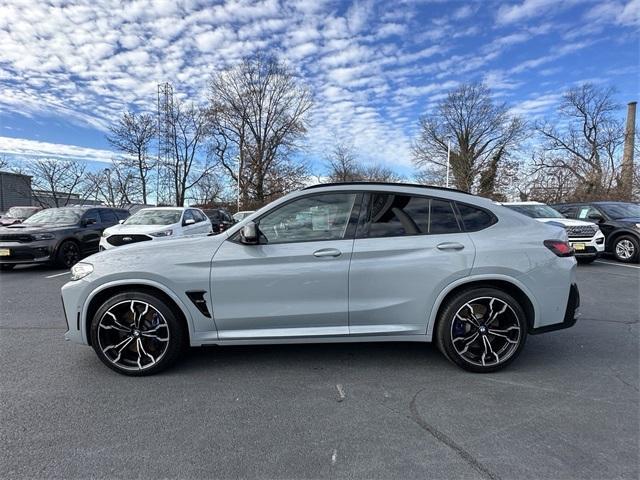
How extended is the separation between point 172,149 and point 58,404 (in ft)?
146

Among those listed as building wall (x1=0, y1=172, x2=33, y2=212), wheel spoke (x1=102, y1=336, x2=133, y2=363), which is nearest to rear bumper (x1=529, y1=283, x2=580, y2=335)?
wheel spoke (x1=102, y1=336, x2=133, y2=363)

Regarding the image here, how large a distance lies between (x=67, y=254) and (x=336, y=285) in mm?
9489

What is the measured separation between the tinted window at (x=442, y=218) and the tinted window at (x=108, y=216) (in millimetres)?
11200

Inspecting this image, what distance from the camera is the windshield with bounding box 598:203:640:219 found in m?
10.6

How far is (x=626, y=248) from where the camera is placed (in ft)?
32.7

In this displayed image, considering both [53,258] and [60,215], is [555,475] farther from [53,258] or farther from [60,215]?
[60,215]

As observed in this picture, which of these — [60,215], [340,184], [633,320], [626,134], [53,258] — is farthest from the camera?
[626,134]

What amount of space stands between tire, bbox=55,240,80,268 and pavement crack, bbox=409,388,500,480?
1002 centimetres

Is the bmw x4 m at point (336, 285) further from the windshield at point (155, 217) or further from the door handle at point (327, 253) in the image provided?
the windshield at point (155, 217)

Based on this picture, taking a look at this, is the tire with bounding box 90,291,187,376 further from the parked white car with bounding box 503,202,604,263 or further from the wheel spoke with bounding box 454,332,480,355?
the parked white car with bounding box 503,202,604,263

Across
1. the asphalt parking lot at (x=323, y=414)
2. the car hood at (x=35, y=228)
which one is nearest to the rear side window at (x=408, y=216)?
the asphalt parking lot at (x=323, y=414)

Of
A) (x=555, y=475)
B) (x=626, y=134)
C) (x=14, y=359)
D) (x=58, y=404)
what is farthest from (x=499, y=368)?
(x=626, y=134)

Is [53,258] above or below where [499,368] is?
above

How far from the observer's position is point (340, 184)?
349cm
